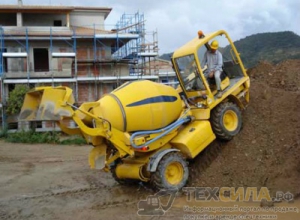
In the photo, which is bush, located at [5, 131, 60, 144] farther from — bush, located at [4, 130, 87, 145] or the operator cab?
the operator cab

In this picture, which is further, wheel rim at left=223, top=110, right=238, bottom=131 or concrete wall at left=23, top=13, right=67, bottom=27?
concrete wall at left=23, top=13, right=67, bottom=27

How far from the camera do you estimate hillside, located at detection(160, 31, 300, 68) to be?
34781mm

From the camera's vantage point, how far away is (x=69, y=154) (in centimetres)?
1706

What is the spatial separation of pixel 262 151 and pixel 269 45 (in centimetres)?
3277

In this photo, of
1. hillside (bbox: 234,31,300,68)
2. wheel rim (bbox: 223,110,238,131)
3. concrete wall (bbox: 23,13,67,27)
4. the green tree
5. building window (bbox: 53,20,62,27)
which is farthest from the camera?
hillside (bbox: 234,31,300,68)

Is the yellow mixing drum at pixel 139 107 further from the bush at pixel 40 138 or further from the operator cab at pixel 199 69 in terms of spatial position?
the bush at pixel 40 138

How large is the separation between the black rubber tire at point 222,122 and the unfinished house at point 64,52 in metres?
18.8

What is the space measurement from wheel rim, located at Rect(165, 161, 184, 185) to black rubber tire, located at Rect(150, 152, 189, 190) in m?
0.05

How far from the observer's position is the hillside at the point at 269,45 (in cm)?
3478

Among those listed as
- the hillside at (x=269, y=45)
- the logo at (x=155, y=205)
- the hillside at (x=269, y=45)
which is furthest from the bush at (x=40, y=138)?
the hillside at (x=269, y=45)

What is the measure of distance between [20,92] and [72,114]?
18.3 m

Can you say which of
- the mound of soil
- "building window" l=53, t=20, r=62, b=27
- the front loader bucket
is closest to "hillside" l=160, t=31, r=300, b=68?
"building window" l=53, t=20, r=62, b=27

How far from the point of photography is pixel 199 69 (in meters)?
8.51

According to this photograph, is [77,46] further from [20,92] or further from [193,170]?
[193,170]
